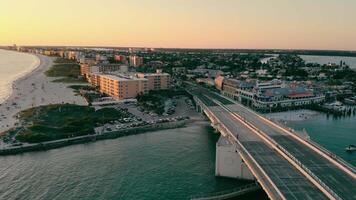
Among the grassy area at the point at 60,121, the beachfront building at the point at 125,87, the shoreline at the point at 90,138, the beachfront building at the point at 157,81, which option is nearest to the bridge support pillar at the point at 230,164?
the shoreline at the point at 90,138

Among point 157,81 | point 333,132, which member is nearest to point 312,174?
point 333,132

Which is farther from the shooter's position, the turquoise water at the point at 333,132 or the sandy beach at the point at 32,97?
the sandy beach at the point at 32,97

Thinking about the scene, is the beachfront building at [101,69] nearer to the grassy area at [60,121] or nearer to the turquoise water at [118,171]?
the grassy area at [60,121]

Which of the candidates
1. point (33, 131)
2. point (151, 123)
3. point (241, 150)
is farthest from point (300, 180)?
point (33, 131)

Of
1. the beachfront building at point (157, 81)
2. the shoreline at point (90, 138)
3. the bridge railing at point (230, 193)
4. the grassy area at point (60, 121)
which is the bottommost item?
Result: the bridge railing at point (230, 193)

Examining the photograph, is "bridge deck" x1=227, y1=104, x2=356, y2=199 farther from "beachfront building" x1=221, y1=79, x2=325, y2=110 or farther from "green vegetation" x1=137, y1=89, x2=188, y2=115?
"beachfront building" x1=221, y1=79, x2=325, y2=110

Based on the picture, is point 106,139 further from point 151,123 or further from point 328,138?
point 328,138
